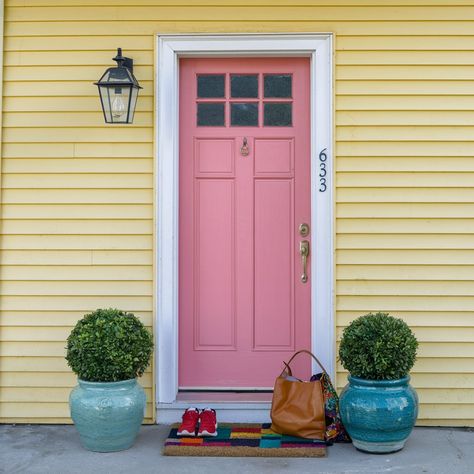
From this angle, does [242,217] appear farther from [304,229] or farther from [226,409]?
[226,409]

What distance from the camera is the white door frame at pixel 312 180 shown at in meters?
5.04

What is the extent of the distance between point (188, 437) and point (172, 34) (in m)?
2.50

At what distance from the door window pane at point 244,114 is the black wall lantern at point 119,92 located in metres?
0.67

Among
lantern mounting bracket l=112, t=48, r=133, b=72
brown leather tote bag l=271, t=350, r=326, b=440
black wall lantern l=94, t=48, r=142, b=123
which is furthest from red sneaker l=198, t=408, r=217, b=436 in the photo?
lantern mounting bracket l=112, t=48, r=133, b=72

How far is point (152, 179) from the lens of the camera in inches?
200

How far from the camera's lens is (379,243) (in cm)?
503

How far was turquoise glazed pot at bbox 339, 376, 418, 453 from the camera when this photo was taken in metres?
4.37

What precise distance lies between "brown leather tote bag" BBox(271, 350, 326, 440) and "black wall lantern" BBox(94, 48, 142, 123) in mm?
1889

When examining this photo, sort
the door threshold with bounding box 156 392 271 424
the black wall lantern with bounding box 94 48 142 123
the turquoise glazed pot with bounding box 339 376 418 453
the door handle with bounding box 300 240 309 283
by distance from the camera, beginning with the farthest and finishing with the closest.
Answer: the door handle with bounding box 300 240 309 283 < the door threshold with bounding box 156 392 271 424 < the black wall lantern with bounding box 94 48 142 123 < the turquoise glazed pot with bounding box 339 376 418 453

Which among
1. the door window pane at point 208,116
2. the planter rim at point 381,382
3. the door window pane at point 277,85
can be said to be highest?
the door window pane at point 277,85

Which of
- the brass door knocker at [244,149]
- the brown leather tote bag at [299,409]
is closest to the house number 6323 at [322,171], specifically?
the brass door knocker at [244,149]

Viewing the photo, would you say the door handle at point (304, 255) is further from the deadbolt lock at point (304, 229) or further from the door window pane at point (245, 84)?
the door window pane at point (245, 84)

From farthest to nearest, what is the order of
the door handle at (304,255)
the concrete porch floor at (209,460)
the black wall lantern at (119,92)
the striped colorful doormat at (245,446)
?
1. the door handle at (304,255)
2. the black wall lantern at (119,92)
3. the striped colorful doormat at (245,446)
4. the concrete porch floor at (209,460)

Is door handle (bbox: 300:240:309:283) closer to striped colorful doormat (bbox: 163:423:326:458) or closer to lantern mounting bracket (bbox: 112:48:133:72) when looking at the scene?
striped colorful doormat (bbox: 163:423:326:458)
